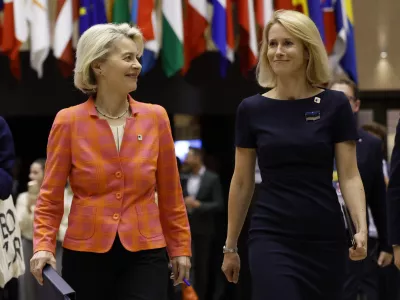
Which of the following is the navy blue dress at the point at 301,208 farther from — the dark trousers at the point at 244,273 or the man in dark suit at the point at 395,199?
the dark trousers at the point at 244,273

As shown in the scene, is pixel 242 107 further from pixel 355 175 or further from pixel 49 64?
pixel 49 64

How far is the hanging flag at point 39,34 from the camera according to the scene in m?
8.78

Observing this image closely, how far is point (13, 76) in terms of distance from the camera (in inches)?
361

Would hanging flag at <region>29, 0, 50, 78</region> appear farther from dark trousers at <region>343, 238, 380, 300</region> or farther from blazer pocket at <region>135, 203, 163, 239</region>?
blazer pocket at <region>135, 203, 163, 239</region>

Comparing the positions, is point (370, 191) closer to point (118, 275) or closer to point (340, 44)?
point (118, 275)

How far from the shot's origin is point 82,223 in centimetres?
443

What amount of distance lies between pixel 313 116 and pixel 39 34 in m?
4.69

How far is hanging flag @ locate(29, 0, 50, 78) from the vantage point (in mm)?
8781

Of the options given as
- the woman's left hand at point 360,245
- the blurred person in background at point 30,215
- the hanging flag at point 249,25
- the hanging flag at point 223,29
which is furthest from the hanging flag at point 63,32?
the woman's left hand at point 360,245

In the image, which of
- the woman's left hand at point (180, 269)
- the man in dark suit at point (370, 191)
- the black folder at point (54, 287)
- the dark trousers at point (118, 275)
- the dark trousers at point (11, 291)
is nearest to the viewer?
the black folder at point (54, 287)

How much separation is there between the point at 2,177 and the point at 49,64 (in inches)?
157

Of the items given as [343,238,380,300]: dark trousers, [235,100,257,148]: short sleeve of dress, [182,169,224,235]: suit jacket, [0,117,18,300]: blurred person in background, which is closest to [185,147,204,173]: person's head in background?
[182,169,224,235]: suit jacket

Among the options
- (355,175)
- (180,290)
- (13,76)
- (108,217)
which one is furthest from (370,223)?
(13,76)

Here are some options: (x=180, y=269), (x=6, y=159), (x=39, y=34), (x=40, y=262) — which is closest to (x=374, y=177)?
(x=180, y=269)
